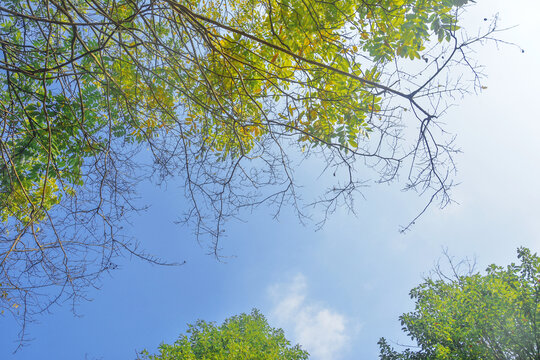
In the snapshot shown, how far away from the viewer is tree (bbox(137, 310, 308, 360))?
35.3ft

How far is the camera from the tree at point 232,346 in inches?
424

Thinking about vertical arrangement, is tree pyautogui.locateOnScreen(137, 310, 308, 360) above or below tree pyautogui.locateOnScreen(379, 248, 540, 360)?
above

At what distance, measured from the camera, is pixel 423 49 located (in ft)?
10.7

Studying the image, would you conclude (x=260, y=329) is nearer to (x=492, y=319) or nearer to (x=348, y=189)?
(x=492, y=319)

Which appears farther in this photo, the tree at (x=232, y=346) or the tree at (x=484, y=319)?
the tree at (x=232, y=346)

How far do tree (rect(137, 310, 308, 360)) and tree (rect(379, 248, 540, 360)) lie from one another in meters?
3.80

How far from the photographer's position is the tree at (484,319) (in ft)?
28.3

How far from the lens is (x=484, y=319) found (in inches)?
355

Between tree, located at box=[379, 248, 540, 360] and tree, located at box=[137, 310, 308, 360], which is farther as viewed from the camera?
tree, located at box=[137, 310, 308, 360]

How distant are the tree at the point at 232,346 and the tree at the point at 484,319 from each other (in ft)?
12.5

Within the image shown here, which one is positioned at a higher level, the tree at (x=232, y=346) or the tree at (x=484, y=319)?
the tree at (x=232, y=346)

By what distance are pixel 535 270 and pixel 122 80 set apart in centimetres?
1099

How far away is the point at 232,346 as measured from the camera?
10672 mm

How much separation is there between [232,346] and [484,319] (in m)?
7.40
